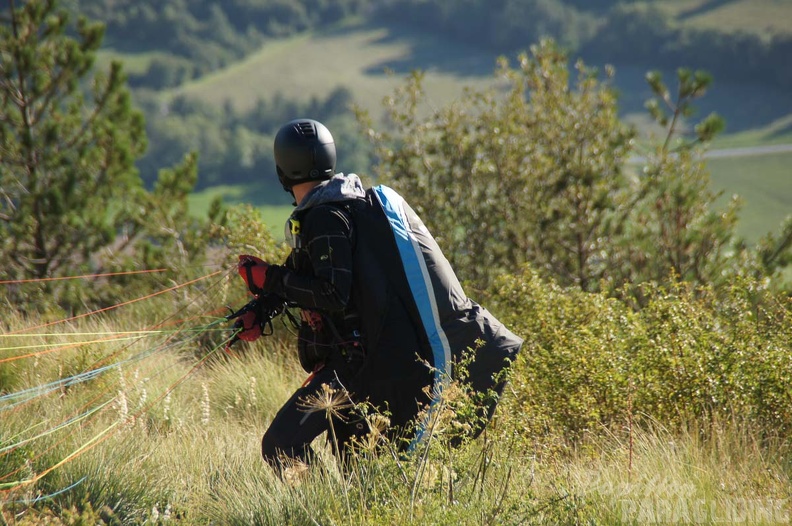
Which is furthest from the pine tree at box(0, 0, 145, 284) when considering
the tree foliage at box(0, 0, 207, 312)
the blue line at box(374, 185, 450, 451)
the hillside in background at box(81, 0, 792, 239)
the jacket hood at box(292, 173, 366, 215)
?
the hillside in background at box(81, 0, 792, 239)

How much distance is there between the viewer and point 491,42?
426 ft

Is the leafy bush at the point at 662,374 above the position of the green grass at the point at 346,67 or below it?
above

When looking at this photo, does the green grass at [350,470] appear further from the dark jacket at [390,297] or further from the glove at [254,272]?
the glove at [254,272]

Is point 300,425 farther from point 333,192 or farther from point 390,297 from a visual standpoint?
point 333,192

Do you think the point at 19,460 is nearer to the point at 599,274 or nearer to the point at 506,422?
the point at 506,422

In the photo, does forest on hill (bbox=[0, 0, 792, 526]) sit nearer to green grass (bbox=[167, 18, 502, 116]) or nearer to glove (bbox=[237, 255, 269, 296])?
glove (bbox=[237, 255, 269, 296])

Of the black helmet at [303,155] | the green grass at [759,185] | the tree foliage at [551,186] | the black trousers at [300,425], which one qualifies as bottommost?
the green grass at [759,185]

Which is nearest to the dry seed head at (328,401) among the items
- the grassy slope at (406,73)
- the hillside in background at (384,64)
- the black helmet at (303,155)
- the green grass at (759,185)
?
the black helmet at (303,155)

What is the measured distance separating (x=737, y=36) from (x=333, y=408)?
11694 centimetres

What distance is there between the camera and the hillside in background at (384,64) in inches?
3511

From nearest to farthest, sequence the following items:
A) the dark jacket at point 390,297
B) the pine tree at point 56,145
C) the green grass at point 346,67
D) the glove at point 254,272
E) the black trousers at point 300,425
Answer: the dark jacket at point 390,297 < the black trousers at point 300,425 < the glove at point 254,272 < the pine tree at point 56,145 < the green grass at point 346,67

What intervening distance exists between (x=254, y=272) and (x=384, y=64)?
112m

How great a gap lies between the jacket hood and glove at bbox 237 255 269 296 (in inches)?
11.5

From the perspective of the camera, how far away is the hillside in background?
89.2 meters
